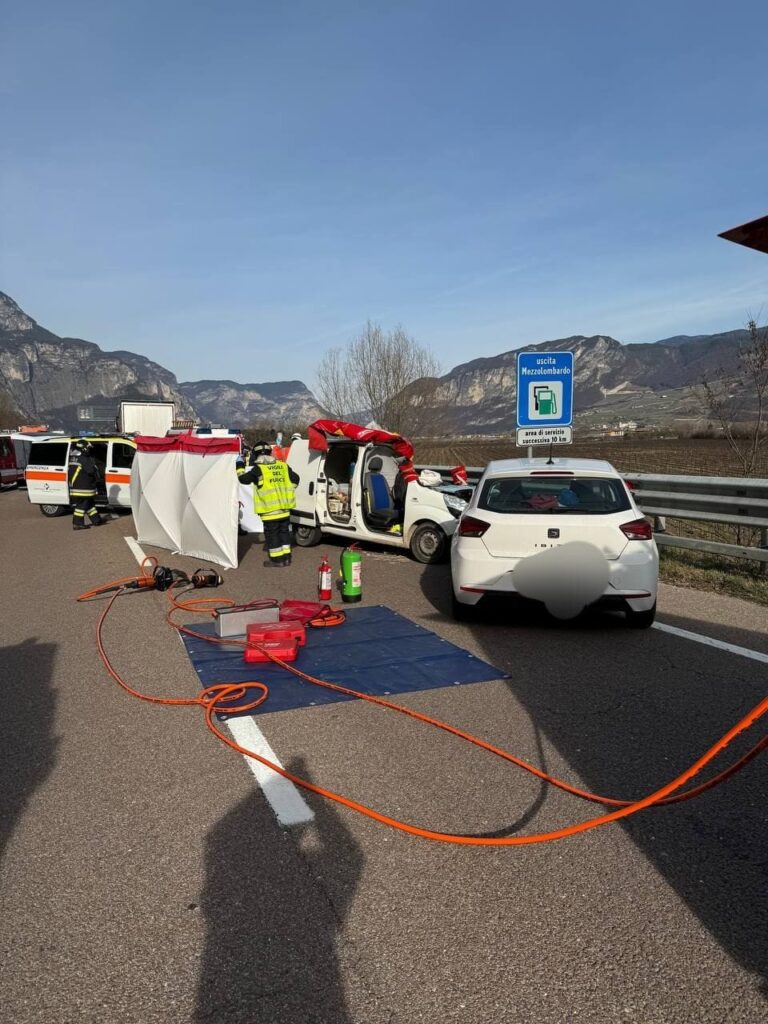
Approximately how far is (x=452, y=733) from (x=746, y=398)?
8726mm

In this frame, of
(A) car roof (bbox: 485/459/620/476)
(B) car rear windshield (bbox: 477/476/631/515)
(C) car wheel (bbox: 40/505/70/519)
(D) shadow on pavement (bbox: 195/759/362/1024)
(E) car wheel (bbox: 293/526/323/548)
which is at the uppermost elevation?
(A) car roof (bbox: 485/459/620/476)

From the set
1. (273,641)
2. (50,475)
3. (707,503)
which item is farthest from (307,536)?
(50,475)

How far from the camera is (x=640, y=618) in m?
6.48

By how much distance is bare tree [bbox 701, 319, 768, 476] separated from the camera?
11180 mm

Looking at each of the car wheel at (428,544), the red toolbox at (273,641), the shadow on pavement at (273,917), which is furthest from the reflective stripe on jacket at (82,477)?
the shadow on pavement at (273,917)

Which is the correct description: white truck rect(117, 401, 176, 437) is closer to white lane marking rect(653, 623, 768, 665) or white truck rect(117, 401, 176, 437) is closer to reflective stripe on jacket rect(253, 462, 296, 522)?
reflective stripe on jacket rect(253, 462, 296, 522)

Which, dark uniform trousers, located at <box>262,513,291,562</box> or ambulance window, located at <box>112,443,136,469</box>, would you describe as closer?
dark uniform trousers, located at <box>262,513,291,562</box>

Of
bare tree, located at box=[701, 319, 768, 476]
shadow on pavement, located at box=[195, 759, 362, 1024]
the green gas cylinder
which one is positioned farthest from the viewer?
bare tree, located at box=[701, 319, 768, 476]

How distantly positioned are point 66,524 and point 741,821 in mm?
16839

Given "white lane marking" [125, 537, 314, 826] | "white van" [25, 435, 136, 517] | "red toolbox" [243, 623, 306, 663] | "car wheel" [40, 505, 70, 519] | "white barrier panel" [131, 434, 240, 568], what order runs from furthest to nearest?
"car wheel" [40, 505, 70, 519], "white van" [25, 435, 136, 517], "white barrier panel" [131, 434, 240, 568], "red toolbox" [243, 623, 306, 663], "white lane marking" [125, 537, 314, 826]

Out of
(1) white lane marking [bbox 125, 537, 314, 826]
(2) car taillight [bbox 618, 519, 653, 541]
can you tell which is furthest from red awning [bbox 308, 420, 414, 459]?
(1) white lane marking [bbox 125, 537, 314, 826]

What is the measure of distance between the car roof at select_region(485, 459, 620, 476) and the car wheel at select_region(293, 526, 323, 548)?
525 cm

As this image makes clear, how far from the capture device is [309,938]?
2525 mm

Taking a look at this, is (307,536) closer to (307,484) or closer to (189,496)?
(307,484)
